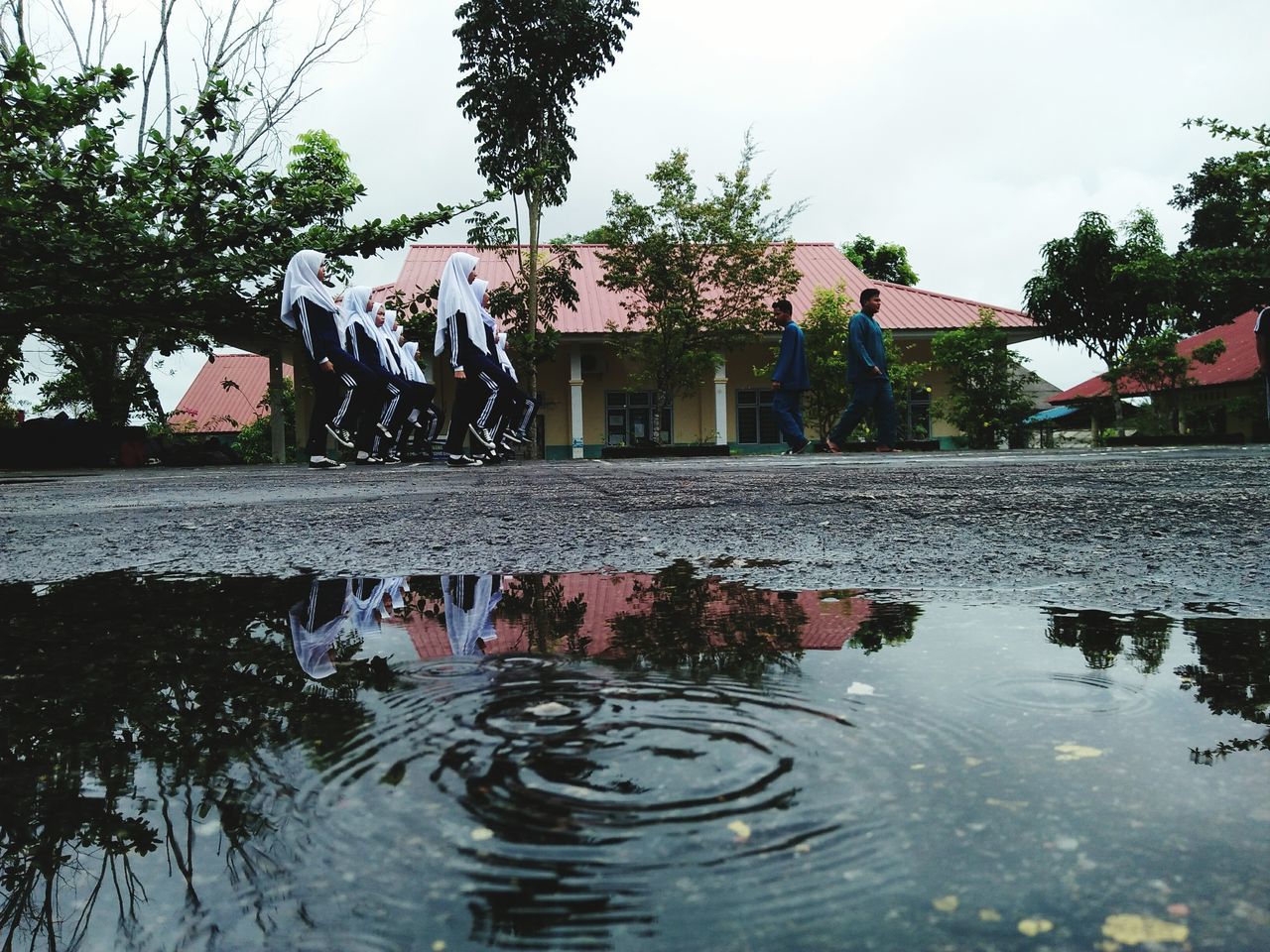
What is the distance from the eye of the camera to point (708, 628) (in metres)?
1.46

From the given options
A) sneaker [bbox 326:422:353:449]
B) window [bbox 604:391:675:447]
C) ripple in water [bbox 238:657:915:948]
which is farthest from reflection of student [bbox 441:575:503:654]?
window [bbox 604:391:675:447]

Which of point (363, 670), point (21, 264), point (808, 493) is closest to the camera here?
point (363, 670)

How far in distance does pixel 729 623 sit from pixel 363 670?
1.82 feet

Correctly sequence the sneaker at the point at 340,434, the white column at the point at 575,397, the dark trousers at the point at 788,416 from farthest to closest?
the white column at the point at 575,397 → the dark trousers at the point at 788,416 → the sneaker at the point at 340,434

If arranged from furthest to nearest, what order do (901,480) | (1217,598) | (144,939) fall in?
(901,480) < (1217,598) < (144,939)

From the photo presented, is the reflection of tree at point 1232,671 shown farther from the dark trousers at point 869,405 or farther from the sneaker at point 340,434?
the sneaker at point 340,434

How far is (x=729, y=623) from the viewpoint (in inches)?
58.9

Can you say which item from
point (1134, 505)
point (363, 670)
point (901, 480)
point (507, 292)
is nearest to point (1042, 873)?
point (363, 670)

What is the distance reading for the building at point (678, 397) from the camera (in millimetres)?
24312

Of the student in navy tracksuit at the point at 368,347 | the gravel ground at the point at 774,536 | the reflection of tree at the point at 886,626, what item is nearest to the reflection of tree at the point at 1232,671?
the gravel ground at the point at 774,536

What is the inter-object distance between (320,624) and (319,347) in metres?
8.25

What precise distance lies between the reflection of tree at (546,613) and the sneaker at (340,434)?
8321mm

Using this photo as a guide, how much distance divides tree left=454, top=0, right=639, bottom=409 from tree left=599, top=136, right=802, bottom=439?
2.48 metres

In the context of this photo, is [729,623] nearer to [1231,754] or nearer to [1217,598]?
[1231,754]
